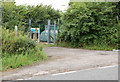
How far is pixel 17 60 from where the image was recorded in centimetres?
875

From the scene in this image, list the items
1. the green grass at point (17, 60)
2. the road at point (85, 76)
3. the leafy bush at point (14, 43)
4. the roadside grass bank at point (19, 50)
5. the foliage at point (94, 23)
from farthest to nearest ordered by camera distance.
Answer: the foliage at point (94, 23), the leafy bush at point (14, 43), the roadside grass bank at point (19, 50), the green grass at point (17, 60), the road at point (85, 76)

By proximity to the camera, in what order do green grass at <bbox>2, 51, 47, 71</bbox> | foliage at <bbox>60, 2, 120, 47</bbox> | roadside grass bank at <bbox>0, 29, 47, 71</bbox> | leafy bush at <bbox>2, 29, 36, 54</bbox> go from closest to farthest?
1. green grass at <bbox>2, 51, 47, 71</bbox>
2. roadside grass bank at <bbox>0, 29, 47, 71</bbox>
3. leafy bush at <bbox>2, 29, 36, 54</bbox>
4. foliage at <bbox>60, 2, 120, 47</bbox>

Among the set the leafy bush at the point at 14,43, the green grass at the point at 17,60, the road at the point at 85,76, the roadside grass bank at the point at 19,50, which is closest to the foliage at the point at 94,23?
the roadside grass bank at the point at 19,50

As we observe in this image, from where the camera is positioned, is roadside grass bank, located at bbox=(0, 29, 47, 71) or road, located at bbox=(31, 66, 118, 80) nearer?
road, located at bbox=(31, 66, 118, 80)

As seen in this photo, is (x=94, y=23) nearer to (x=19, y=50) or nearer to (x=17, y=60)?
(x=19, y=50)

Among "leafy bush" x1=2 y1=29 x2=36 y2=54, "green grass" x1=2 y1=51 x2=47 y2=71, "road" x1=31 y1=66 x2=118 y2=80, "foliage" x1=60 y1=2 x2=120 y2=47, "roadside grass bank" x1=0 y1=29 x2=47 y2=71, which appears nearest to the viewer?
"road" x1=31 y1=66 x2=118 y2=80

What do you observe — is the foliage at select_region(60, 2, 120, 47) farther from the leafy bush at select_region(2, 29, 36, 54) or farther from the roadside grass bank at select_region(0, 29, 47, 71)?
the leafy bush at select_region(2, 29, 36, 54)

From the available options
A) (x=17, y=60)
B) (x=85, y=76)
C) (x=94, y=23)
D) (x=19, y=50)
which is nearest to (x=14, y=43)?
(x=19, y=50)

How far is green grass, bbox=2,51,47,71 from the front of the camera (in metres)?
8.20

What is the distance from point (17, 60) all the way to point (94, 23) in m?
8.54

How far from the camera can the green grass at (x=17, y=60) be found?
323 inches

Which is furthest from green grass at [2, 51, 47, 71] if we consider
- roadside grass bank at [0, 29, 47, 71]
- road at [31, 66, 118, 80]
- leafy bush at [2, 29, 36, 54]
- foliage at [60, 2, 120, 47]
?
foliage at [60, 2, 120, 47]

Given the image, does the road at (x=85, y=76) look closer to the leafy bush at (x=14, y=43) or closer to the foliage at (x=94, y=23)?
the leafy bush at (x=14, y=43)

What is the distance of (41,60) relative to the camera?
9852 millimetres
